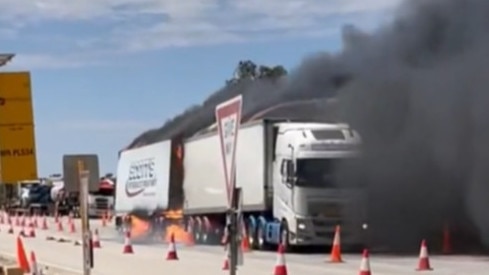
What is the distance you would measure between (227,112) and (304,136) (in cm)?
2181

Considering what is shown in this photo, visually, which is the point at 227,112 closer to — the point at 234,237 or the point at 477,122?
the point at 234,237

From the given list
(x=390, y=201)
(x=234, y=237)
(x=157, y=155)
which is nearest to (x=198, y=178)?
(x=157, y=155)

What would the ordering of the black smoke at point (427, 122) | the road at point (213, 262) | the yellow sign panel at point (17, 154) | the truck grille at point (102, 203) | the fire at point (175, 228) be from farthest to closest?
1. the truck grille at point (102, 203)
2. the fire at point (175, 228)
3. the black smoke at point (427, 122)
4. the road at point (213, 262)
5. the yellow sign panel at point (17, 154)

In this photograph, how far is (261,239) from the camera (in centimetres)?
3662

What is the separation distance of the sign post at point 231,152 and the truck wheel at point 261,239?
2323cm

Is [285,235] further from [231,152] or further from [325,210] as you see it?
[231,152]

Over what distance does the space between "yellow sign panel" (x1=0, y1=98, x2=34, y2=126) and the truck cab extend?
16.1m

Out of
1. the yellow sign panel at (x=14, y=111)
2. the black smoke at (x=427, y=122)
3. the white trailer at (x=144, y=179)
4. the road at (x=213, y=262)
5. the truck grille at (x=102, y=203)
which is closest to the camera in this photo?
the yellow sign panel at (x=14, y=111)

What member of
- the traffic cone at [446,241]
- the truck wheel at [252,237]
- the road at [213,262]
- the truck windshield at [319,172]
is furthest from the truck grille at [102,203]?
the truck windshield at [319,172]

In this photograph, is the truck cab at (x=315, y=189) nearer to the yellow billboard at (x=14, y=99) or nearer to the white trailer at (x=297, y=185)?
the white trailer at (x=297, y=185)

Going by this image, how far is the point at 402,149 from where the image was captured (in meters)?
36.0

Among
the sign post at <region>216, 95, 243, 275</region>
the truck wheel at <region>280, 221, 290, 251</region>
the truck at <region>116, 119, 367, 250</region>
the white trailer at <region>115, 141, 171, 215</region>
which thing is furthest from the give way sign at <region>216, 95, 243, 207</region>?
the white trailer at <region>115, 141, 171, 215</region>

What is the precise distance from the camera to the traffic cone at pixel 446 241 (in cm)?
3512

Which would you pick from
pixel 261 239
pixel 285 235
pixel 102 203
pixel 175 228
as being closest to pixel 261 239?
pixel 261 239
